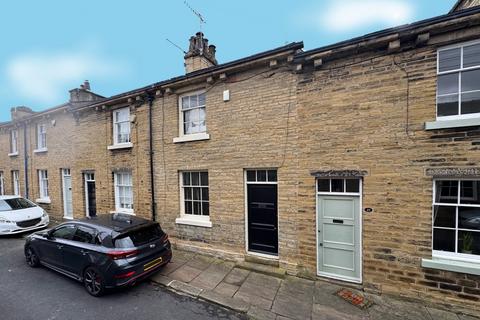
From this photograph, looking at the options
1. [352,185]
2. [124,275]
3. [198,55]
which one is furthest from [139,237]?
[198,55]

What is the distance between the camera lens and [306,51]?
5.45 meters

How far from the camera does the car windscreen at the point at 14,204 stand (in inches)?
385

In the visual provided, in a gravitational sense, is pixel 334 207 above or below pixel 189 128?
below

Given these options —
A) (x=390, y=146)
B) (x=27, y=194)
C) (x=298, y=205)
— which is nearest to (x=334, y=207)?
(x=298, y=205)

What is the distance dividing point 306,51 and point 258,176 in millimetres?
3439

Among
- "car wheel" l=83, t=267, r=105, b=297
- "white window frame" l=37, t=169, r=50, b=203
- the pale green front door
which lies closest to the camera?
"car wheel" l=83, t=267, r=105, b=297

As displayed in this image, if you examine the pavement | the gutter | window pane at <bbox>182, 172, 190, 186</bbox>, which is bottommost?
the pavement

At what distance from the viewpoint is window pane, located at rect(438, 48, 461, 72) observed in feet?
14.5

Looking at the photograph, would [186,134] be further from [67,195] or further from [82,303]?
[67,195]

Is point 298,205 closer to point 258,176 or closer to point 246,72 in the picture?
point 258,176

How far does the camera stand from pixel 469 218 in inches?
175

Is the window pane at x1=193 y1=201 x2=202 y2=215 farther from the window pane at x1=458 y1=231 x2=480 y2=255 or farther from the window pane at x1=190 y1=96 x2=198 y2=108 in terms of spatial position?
the window pane at x1=458 y1=231 x2=480 y2=255

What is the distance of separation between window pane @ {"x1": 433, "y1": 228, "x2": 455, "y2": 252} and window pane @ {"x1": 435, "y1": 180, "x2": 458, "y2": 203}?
0.64m

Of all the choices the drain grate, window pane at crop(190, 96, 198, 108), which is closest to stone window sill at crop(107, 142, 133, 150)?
window pane at crop(190, 96, 198, 108)
